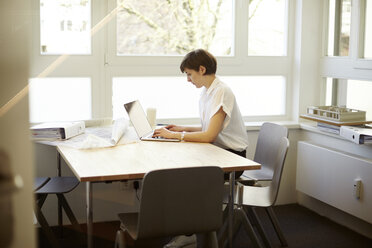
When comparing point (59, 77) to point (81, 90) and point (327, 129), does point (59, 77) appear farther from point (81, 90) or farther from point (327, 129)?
point (327, 129)

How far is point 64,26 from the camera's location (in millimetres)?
3531

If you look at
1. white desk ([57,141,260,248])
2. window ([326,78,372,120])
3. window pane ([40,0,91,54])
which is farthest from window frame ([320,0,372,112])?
window pane ([40,0,91,54])

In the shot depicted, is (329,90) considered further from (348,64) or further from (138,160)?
(138,160)

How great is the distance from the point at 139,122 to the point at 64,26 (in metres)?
1.03

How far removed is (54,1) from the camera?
11.5 ft

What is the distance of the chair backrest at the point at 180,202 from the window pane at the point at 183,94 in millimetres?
1802

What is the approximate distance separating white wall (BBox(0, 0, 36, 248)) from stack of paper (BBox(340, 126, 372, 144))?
320 cm

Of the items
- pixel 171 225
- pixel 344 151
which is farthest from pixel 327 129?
pixel 171 225

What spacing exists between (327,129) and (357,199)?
23.5 inches

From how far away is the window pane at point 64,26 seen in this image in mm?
3486

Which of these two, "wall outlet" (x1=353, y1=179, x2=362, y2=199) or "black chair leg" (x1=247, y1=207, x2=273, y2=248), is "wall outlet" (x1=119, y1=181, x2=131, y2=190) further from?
"wall outlet" (x1=353, y1=179, x2=362, y2=199)

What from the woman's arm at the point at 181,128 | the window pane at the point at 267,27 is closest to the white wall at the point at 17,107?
the woman's arm at the point at 181,128

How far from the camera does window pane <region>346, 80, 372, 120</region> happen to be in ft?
12.0

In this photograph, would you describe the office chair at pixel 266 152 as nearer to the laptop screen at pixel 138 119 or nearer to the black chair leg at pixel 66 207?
the laptop screen at pixel 138 119
